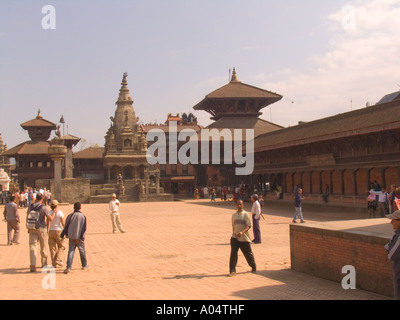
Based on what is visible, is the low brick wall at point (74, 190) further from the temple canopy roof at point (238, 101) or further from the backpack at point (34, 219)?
the backpack at point (34, 219)

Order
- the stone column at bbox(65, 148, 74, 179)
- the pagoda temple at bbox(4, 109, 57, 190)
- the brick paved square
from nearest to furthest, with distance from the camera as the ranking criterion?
1. the brick paved square
2. the pagoda temple at bbox(4, 109, 57, 190)
3. the stone column at bbox(65, 148, 74, 179)

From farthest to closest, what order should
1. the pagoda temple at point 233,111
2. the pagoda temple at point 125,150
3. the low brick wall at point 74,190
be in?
the pagoda temple at point 125,150 < the pagoda temple at point 233,111 < the low brick wall at point 74,190

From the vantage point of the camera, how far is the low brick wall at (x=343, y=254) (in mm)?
7188

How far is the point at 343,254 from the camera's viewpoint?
7.96 meters

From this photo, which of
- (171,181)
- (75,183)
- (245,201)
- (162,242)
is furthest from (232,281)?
(171,181)

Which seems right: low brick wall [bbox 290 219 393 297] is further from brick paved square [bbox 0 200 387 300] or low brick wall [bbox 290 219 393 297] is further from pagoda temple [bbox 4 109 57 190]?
pagoda temple [bbox 4 109 57 190]

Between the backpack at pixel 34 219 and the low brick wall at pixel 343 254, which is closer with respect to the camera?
the low brick wall at pixel 343 254

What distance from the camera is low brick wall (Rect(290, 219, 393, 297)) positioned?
719cm

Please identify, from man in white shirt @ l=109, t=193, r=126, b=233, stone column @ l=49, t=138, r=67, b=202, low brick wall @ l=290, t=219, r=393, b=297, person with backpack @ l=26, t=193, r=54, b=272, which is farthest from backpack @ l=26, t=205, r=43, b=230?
stone column @ l=49, t=138, r=67, b=202

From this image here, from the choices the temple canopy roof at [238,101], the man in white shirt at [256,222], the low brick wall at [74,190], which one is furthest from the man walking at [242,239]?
the temple canopy roof at [238,101]

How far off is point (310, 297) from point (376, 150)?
17.7 m

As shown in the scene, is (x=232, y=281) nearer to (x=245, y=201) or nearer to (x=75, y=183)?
(x=245, y=201)

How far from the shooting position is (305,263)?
897 centimetres

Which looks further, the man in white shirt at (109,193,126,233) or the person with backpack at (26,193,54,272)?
the man in white shirt at (109,193,126,233)
